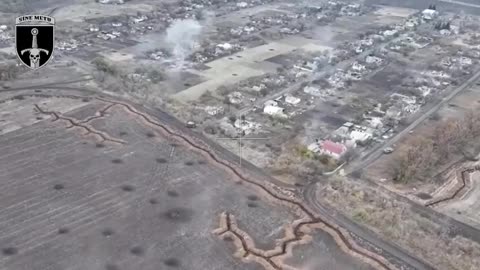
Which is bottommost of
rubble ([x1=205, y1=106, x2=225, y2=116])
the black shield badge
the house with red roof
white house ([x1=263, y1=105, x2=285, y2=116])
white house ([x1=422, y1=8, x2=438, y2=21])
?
rubble ([x1=205, y1=106, x2=225, y2=116])

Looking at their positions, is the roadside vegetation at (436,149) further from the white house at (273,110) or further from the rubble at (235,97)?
the rubble at (235,97)

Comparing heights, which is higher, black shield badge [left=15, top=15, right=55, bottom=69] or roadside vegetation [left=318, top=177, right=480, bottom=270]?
black shield badge [left=15, top=15, right=55, bottom=69]

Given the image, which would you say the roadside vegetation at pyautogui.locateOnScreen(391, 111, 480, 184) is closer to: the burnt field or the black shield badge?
the burnt field

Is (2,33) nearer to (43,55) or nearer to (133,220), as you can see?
(43,55)

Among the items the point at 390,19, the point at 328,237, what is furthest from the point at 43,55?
the point at 390,19

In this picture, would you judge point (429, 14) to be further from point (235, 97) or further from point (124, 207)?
point (124, 207)

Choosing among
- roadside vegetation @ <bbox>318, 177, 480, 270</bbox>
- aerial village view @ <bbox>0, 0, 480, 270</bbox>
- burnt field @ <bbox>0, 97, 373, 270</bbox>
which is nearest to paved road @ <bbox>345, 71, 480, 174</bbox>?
aerial village view @ <bbox>0, 0, 480, 270</bbox>

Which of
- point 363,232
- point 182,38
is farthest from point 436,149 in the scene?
point 182,38
